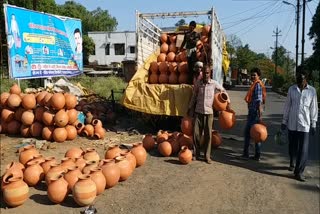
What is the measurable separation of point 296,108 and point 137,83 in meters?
4.50

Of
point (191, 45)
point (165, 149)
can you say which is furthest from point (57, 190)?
point (191, 45)

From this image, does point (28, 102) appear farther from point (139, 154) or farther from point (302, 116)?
point (302, 116)

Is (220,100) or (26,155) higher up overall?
(220,100)

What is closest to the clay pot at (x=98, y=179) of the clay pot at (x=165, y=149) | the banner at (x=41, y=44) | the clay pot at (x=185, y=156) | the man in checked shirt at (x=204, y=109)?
the clay pot at (x=185, y=156)

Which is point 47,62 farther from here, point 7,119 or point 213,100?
point 213,100

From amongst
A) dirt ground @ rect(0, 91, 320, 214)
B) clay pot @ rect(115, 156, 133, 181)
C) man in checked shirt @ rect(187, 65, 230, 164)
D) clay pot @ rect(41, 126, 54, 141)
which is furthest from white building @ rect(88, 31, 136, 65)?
clay pot @ rect(115, 156, 133, 181)

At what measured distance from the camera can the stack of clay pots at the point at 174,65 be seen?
9.38 m

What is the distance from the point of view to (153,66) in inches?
382

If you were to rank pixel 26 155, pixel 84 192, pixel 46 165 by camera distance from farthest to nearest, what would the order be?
pixel 26 155, pixel 46 165, pixel 84 192

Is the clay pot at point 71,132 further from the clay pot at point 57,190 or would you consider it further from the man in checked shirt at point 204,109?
the clay pot at point 57,190

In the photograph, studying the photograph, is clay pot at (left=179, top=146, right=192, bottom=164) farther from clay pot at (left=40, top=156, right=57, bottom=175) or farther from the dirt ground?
clay pot at (left=40, top=156, right=57, bottom=175)

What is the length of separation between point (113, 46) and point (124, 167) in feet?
145

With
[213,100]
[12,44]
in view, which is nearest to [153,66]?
[213,100]

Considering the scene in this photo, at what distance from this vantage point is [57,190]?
4836 mm
